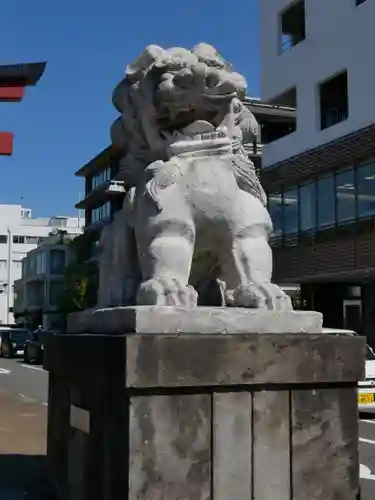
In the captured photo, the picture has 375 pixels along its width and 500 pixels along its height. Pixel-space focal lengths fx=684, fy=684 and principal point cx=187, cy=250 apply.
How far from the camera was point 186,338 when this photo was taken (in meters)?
3.00

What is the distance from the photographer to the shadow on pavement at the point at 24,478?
167 inches

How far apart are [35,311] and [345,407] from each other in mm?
57323

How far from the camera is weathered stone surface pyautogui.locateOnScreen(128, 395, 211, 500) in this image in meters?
2.95

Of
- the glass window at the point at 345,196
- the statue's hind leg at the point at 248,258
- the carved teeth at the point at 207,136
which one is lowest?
the statue's hind leg at the point at 248,258

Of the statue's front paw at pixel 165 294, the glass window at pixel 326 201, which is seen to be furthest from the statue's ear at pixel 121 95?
the glass window at pixel 326 201

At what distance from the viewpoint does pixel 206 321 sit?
3217 millimetres

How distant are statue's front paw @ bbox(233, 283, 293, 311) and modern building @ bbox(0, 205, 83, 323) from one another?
208 feet

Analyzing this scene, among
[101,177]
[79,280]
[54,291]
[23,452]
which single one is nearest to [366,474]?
[23,452]

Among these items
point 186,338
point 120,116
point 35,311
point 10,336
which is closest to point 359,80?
point 120,116

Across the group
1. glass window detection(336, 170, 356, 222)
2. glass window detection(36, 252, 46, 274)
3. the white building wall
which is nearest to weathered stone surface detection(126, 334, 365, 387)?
the white building wall

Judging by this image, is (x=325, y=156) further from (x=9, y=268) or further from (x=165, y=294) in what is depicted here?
(x=9, y=268)

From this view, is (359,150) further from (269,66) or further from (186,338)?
(186,338)

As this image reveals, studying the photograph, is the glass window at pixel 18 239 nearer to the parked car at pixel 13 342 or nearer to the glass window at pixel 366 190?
the parked car at pixel 13 342

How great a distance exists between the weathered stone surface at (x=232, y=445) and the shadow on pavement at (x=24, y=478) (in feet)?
5.01
